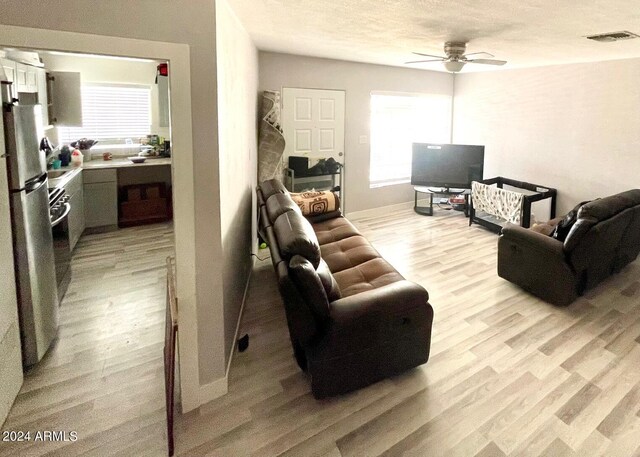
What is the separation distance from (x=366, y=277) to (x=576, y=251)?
1758 millimetres

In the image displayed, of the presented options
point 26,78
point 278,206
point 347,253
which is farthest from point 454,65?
point 26,78

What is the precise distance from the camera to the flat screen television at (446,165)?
18.2ft

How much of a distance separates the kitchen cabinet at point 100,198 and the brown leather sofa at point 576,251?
4740 millimetres

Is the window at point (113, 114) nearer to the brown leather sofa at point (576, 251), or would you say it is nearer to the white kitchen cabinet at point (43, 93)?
the white kitchen cabinet at point (43, 93)

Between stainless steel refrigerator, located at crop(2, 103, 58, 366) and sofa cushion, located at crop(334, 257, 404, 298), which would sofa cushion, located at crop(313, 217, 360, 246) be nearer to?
sofa cushion, located at crop(334, 257, 404, 298)

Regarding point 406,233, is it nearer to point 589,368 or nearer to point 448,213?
point 448,213

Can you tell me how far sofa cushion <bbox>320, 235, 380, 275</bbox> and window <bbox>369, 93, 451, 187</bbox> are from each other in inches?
112

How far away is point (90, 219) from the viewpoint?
190 inches

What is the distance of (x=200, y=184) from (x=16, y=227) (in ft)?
3.89

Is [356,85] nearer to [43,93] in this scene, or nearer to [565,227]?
[565,227]

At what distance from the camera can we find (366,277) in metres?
2.64

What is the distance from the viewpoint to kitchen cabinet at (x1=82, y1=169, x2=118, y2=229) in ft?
15.6

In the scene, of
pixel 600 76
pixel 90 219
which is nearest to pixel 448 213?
pixel 600 76

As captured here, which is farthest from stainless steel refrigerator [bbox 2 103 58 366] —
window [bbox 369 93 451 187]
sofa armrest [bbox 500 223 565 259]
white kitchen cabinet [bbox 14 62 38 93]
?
window [bbox 369 93 451 187]
